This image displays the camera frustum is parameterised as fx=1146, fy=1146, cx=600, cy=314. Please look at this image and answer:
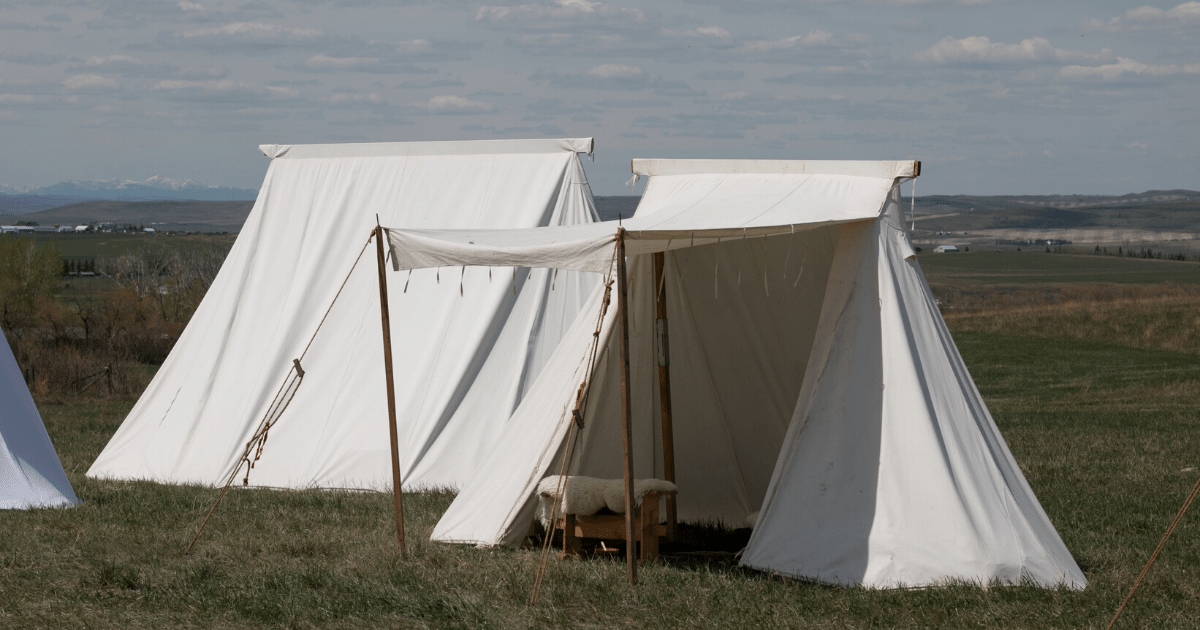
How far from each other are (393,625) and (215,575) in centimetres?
128

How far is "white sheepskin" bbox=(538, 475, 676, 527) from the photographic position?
5.76m

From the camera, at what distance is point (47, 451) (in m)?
7.41

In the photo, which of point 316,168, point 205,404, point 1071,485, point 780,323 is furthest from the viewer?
point 316,168

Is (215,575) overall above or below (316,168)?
below

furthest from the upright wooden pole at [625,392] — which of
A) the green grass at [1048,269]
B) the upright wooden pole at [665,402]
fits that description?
the green grass at [1048,269]

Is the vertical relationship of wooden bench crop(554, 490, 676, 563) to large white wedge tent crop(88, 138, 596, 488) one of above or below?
below

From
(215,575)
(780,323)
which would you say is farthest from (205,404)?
(780,323)

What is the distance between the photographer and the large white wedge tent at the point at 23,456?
7.13 meters

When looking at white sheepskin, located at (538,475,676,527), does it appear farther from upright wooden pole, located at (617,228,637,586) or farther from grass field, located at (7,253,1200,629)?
upright wooden pole, located at (617,228,637,586)

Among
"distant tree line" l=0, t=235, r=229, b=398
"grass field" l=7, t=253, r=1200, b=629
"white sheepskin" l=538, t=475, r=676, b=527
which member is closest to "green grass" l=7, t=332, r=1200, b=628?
"grass field" l=7, t=253, r=1200, b=629

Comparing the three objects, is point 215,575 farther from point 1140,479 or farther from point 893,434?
point 1140,479

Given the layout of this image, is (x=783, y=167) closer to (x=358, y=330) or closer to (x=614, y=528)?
(x=614, y=528)

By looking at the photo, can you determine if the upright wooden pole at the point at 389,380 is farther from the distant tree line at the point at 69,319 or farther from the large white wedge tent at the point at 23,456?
the distant tree line at the point at 69,319

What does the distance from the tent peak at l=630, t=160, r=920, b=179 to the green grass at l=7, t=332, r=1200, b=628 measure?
2066 mm
